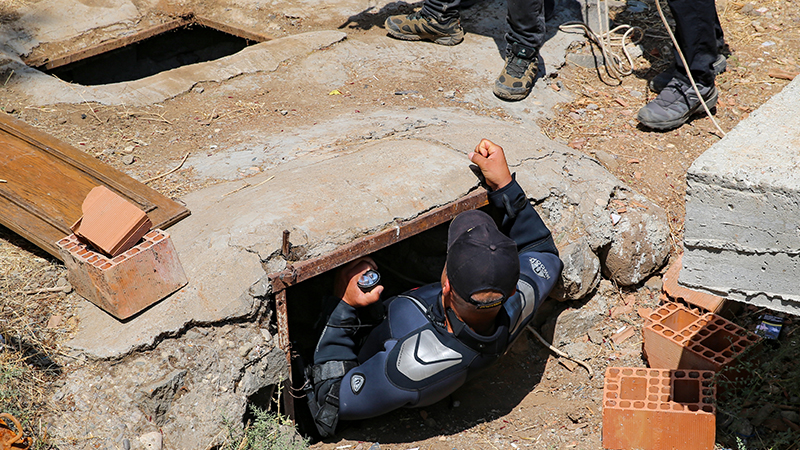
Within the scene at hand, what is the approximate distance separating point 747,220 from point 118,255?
218 cm

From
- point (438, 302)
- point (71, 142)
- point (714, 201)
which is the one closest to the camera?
point (714, 201)

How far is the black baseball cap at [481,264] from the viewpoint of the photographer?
8.45 feet

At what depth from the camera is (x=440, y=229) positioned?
3920 millimetres

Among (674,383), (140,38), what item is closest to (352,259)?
(674,383)

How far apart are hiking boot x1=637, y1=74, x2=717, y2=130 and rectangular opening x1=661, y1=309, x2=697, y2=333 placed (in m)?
1.57

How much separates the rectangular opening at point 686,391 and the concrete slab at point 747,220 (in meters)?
1.06

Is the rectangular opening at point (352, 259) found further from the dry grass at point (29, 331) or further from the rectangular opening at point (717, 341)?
the rectangular opening at point (717, 341)

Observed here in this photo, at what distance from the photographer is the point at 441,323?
286cm

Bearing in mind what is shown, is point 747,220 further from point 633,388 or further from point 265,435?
point 265,435

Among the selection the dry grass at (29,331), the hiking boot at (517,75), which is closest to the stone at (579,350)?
the hiking boot at (517,75)

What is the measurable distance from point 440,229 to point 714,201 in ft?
7.15

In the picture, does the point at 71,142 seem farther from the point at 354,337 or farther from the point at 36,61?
the point at 354,337

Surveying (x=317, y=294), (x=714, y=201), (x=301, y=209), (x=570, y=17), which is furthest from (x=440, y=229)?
(x=570, y=17)

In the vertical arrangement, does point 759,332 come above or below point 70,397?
below
